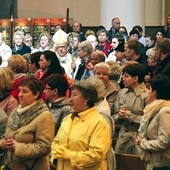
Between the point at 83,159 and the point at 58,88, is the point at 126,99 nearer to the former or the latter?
the point at 58,88

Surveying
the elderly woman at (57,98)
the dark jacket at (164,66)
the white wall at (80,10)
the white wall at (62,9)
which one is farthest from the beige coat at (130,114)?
the white wall at (62,9)

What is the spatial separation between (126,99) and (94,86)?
4.96ft

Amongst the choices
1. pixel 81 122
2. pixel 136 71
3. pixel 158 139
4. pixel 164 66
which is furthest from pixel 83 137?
pixel 164 66

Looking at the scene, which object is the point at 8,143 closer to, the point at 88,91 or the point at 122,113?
the point at 88,91

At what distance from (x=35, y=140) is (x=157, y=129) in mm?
1201

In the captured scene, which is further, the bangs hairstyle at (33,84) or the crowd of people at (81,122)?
the bangs hairstyle at (33,84)

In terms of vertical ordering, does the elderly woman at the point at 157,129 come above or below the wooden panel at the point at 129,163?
above

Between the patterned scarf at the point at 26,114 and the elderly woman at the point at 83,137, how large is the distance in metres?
0.36

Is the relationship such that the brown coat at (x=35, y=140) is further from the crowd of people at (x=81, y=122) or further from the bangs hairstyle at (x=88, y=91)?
the bangs hairstyle at (x=88, y=91)

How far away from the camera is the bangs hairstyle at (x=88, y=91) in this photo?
25.8ft

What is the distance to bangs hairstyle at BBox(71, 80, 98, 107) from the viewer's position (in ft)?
25.8

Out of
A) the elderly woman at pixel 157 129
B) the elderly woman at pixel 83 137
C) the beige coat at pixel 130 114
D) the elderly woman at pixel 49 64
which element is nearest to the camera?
the elderly woman at pixel 83 137

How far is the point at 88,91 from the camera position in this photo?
7883 millimetres

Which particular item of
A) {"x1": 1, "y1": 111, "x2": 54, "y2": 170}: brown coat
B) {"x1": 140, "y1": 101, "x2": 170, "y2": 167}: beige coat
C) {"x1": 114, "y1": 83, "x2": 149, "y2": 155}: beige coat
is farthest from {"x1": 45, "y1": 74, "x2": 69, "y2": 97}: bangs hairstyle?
{"x1": 140, "y1": 101, "x2": 170, "y2": 167}: beige coat
